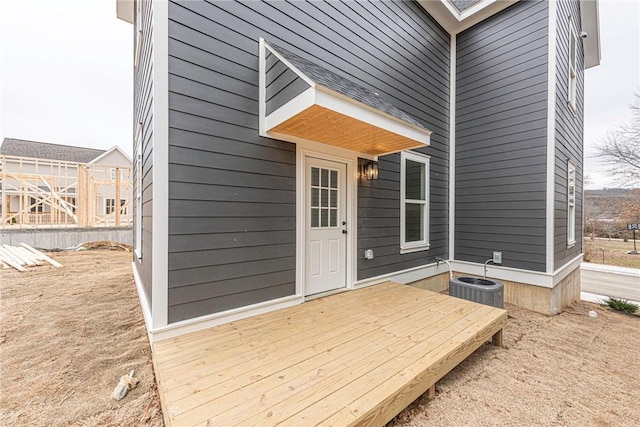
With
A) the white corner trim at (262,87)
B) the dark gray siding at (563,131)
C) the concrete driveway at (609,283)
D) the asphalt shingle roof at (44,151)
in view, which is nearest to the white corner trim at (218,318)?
the white corner trim at (262,87)

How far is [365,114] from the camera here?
8.68 feet

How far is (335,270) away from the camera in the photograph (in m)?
3.74

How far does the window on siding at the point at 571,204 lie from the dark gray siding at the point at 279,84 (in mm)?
5926

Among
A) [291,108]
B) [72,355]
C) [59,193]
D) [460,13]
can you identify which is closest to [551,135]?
[460,13]

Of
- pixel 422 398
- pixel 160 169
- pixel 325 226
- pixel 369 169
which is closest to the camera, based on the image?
pixel 422 398

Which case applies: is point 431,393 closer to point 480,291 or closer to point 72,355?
point 480,291

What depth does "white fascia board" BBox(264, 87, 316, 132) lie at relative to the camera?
225 centimetres

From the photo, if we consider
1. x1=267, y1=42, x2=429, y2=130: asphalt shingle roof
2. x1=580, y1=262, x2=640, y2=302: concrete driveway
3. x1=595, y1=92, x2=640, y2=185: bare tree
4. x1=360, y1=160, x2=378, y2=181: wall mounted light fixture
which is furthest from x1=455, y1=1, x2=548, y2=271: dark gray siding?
x1=595, y1=92, x2=640, y2=185: bare tree

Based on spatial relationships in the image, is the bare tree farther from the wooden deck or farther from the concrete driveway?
the wooden deck

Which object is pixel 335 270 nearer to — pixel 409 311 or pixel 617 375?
pixel 409 311

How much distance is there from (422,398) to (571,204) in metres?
5.88

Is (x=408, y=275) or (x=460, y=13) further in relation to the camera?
(x=460, y=13)

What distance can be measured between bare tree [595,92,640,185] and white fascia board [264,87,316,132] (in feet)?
43.3

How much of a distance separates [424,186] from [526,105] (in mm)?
2225
